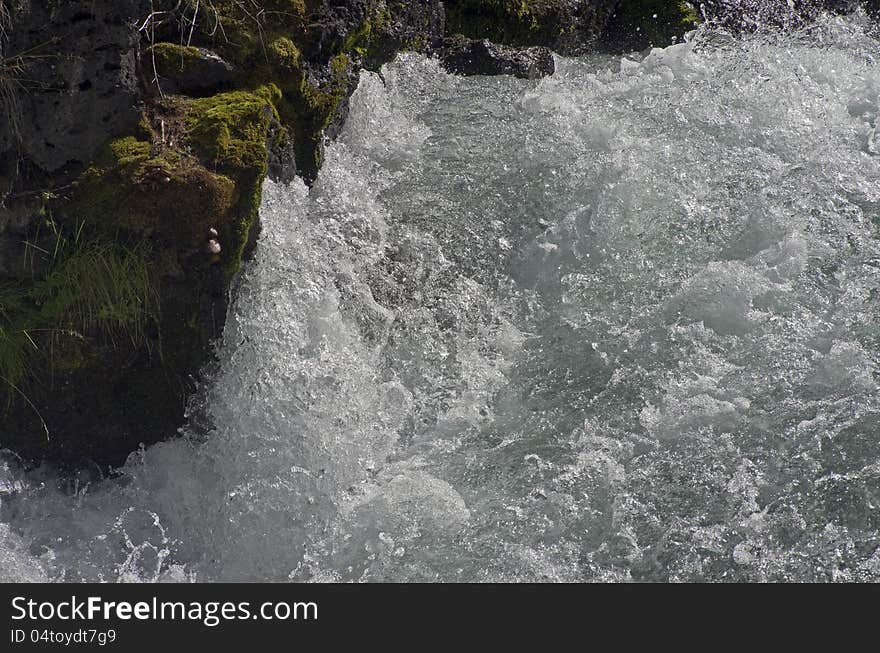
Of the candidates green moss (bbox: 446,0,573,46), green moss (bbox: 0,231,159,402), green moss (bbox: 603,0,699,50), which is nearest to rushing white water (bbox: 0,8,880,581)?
green moss (bbox: 0,231,159,402)

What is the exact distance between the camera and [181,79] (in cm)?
434

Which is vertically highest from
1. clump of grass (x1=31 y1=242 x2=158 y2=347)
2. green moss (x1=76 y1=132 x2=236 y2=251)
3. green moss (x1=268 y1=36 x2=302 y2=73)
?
green moss (x1=268 y1=36 x2=302 y2=73)

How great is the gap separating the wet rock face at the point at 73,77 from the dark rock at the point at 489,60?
2699mm

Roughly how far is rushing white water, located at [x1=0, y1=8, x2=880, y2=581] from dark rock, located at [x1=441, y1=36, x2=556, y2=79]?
33 centimetres

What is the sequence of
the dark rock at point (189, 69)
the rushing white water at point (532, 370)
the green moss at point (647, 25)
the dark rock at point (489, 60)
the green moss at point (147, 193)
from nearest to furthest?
the green moss at point (147, 193) < the rushing white water at point (532, 370) < the dark rock at point (189, 69) < the dark rock at point (489, 60) < the green moss at point (647, 25)

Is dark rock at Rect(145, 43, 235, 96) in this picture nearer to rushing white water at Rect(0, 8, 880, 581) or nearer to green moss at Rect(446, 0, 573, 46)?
rushing white water at Rect(0, 8, 880, 581)

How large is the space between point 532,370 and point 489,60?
260 centimetres

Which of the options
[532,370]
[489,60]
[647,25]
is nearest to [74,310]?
[532,370]

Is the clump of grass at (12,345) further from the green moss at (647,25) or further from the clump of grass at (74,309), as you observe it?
the green moss at (647,25)

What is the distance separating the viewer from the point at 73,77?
3.88 m

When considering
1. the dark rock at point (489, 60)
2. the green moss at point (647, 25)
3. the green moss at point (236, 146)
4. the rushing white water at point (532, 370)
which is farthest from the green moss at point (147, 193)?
the green moss at point (647, 25)

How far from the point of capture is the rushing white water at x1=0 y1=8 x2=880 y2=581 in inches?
160

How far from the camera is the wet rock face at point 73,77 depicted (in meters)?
3.79
